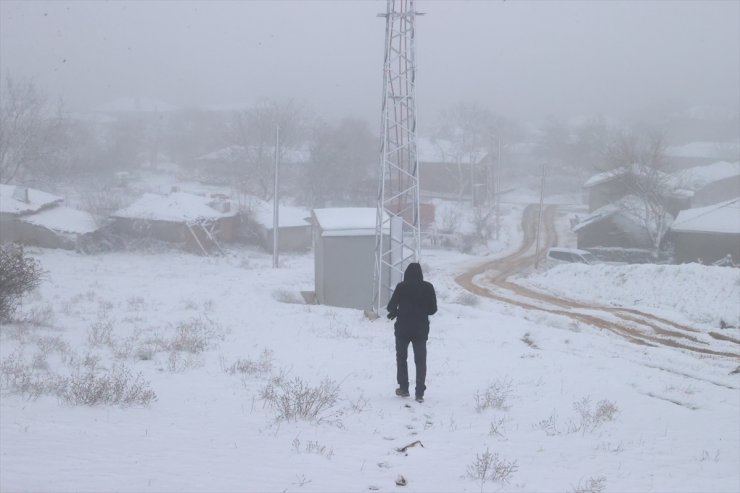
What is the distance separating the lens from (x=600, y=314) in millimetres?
20266

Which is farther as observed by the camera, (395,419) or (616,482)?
(395,419)

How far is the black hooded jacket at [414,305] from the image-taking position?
7.48 meters

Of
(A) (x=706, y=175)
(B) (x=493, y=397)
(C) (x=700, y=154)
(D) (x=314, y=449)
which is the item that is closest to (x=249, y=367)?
(B) (x=493, y=397)

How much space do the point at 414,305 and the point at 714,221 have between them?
3284 centimetres

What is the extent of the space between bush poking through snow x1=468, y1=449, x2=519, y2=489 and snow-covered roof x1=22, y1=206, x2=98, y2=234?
123ft

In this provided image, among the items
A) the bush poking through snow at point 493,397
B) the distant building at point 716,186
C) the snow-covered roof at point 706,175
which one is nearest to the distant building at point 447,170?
the snow-covered roof at point 706,175

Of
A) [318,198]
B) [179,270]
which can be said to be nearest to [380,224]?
[179,270]

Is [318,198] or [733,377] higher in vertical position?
[318,198]

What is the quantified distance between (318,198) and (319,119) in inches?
620

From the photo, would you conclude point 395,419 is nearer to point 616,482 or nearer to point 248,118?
point 616,482

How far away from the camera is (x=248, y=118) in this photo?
71.9 metres

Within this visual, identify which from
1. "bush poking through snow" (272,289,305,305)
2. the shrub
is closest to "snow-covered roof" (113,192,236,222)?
"bush poking through snow" (272,289,305,305)

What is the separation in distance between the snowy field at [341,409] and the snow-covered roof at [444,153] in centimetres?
5245

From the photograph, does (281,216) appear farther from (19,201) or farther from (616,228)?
(616,228)
